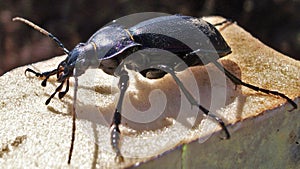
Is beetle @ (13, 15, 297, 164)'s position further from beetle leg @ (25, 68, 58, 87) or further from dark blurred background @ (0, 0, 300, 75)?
dark blurred background @ (0, 0, 300, 75)

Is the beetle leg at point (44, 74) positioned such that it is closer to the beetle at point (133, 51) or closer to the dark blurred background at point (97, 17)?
the beetle at point (133, 51)

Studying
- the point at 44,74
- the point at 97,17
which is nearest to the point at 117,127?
the point at 44,74

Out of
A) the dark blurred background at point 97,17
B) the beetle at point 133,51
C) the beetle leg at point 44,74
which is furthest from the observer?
the dark blurred background at point 97,17

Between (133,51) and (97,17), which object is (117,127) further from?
(97,17)

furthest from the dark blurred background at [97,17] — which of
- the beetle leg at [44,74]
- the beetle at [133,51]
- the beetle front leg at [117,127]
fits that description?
the beetle front leg at [117,127]

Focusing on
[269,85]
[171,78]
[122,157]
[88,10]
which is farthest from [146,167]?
[88,10]

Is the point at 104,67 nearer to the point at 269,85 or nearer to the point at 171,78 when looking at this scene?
the point at 171,78

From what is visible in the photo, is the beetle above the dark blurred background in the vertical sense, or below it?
above

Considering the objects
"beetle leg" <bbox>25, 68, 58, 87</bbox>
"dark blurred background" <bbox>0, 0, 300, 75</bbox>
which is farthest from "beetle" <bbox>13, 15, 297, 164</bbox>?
"dark blurred background" <bbox>0, 0, 300, 75</bbox>
